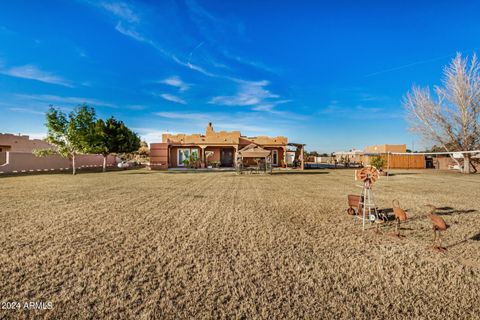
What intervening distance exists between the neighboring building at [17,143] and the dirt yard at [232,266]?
33.8 meters

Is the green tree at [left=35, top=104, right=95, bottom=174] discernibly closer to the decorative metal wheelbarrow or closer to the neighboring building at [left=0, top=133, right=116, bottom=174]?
the neighboring building at [left=0, top=133, right=116, bottom=174]

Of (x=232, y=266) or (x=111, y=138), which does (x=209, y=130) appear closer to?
(x=111, y=138)

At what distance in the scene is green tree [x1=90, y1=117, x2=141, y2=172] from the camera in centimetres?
2128

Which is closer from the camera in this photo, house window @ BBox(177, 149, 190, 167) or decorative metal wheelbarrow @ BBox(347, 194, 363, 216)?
decorative metal wheelbarrow @ BBox(347, 194, 363, 216)

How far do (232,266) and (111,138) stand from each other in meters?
23.2

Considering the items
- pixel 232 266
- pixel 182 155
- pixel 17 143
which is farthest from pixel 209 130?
pixel 17 143

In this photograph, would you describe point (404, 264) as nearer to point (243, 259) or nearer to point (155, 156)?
point (243, 259)

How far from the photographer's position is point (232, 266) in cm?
354

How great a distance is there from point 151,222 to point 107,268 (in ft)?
7.66

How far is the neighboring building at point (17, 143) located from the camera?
3025 cm

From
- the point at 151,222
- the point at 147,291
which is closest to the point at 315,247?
the point at 147,291

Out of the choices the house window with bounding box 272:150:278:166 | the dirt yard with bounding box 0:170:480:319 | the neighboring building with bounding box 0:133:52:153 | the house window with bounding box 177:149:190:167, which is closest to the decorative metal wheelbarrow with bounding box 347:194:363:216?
the dirt yard with bounding box 0:170:480:319

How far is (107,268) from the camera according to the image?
345 centimetres

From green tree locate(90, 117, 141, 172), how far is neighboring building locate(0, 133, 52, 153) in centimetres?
1554
